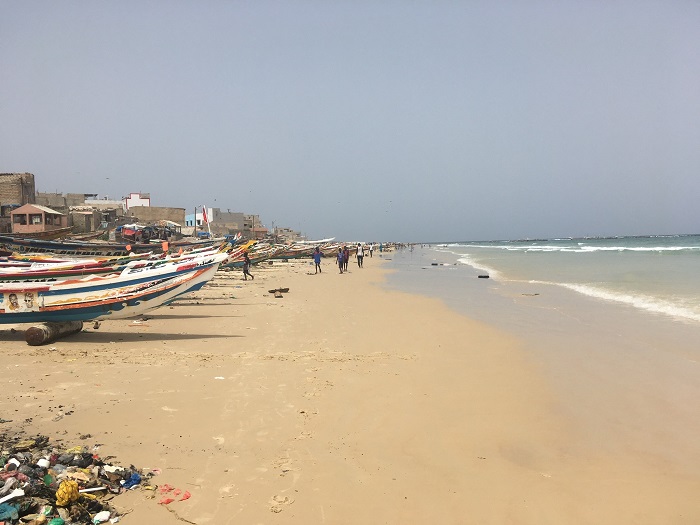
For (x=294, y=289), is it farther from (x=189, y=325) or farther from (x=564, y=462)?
(x=564, y=462)

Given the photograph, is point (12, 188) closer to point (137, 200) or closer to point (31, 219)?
point (31, 219)

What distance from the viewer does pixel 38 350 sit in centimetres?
891

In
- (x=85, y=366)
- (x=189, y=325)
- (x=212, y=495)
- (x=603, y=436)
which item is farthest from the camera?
(x=189, y=325)

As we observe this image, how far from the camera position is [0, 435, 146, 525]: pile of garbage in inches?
140

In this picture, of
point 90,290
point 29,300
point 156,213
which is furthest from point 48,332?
point 156,213

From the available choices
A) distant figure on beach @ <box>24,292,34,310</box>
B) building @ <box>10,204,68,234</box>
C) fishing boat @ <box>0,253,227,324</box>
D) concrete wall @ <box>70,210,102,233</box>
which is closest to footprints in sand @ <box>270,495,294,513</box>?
fishing boat @ <box>0,253,227,324</box>

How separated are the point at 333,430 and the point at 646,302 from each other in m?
14.4

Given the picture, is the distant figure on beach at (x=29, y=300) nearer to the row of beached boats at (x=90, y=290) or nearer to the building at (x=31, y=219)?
the row of beached boats at (x=90, y=290)

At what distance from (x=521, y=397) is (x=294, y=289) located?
1513cm

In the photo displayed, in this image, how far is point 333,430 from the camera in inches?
216

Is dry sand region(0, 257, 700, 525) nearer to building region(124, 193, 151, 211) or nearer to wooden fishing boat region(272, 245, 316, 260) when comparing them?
wooden fishing boat region(272, 245, 316, 260)

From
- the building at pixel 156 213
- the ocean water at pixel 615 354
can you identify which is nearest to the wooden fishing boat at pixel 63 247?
the ocean water at pixel 615 354

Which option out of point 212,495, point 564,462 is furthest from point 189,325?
point 564,462

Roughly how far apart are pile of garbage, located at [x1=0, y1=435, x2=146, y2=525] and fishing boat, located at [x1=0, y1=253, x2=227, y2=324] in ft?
19.4
